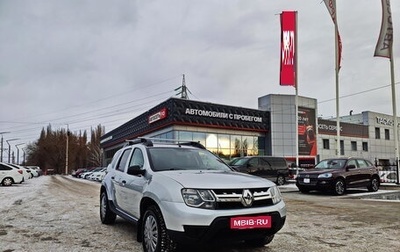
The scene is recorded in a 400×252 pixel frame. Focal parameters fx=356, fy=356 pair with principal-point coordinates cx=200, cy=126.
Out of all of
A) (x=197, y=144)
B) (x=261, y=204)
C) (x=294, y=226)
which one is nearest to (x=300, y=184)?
(x=294, y=226)

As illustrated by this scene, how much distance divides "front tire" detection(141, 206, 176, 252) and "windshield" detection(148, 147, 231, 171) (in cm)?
77

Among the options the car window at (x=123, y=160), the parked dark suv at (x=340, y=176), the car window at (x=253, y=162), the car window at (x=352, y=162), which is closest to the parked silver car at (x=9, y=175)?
the car window at (x=253, y=162)

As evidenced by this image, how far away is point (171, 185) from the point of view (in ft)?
14.9

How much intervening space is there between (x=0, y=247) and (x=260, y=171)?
15.6 meters

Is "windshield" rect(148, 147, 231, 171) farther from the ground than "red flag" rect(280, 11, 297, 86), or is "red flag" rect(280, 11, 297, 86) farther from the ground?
"red flag" rect(280, 11, 297, 86)

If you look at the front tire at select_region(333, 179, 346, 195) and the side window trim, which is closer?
the side window trim

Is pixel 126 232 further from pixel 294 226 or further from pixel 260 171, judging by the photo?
pixel 260 171

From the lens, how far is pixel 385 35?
1945 cm

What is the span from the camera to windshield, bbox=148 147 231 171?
18.2 feet

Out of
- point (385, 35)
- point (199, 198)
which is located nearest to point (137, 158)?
point (199, 198)

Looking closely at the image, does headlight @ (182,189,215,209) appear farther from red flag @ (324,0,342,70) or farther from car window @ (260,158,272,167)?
red flag @ (324,0,342,70)

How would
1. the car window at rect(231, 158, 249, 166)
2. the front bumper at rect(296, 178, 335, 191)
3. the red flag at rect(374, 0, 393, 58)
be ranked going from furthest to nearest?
the car window at rect(231, 158, 249, 166) → the red flag at rect(374, 0, 393, 58) → the front bumper at rect(296, 178, 335, 191)

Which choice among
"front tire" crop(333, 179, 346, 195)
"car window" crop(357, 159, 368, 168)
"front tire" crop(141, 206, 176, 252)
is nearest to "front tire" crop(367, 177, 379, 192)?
"car window" crop(357, 159, 368, 168)

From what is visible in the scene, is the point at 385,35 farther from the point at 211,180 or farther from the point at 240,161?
the point at 211,180
